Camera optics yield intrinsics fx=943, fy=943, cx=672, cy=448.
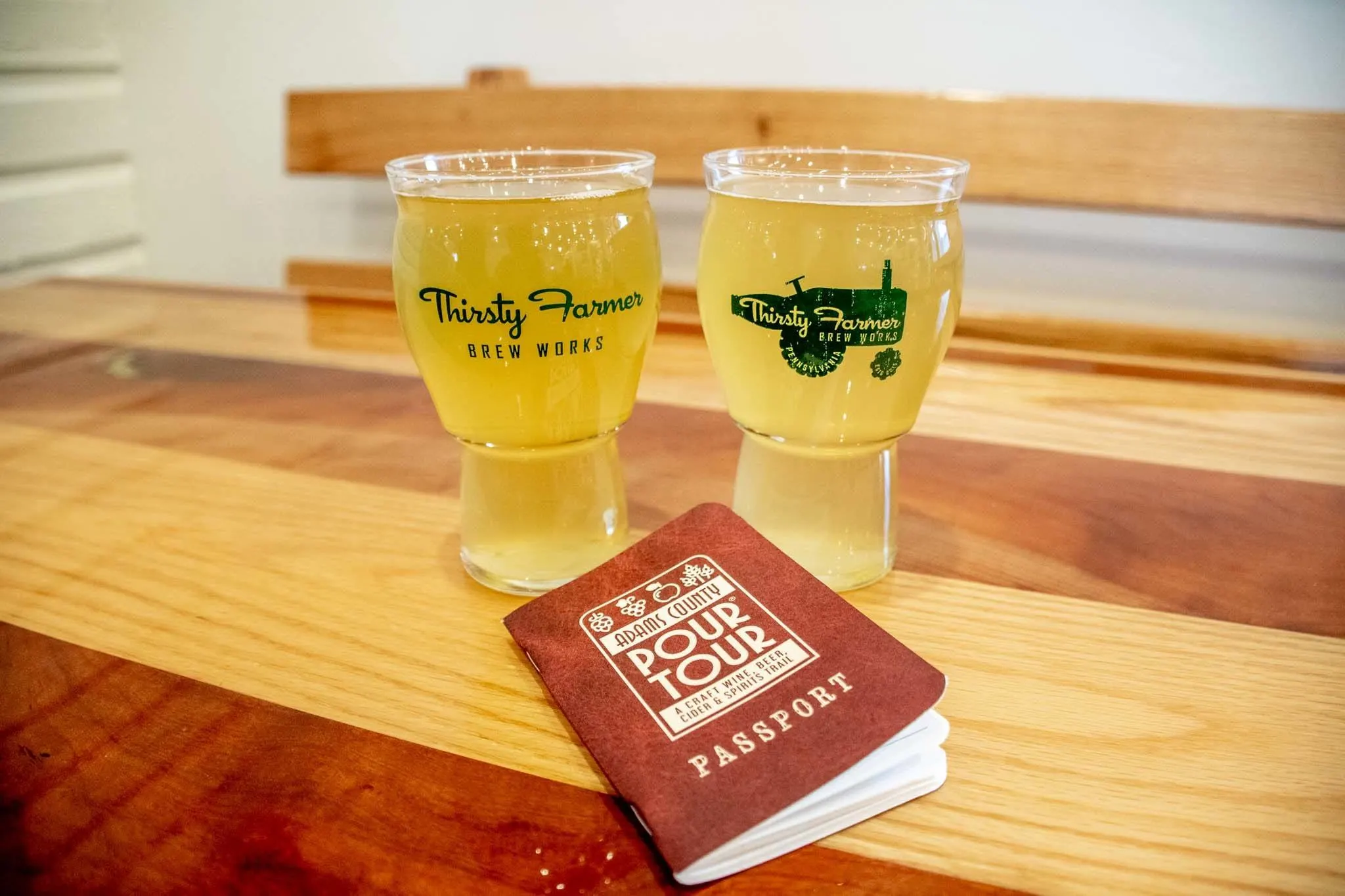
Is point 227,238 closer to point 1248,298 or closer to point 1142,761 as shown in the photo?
→ point 1248,298

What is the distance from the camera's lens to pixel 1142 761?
431 mm

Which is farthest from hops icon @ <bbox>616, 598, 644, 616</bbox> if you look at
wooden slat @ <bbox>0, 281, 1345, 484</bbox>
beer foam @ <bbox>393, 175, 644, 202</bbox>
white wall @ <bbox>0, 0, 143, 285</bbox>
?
white wall @ <bbox>0, 0, 143, 285</bbox>

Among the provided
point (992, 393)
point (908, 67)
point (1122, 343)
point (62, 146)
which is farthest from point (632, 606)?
point (62, 146)

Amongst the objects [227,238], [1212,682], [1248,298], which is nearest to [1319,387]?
[1212,682]

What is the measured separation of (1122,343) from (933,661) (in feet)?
2.50

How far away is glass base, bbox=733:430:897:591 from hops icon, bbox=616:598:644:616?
11 centimetres

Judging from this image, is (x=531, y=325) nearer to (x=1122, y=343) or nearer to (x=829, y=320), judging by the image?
(x=829, y=320)

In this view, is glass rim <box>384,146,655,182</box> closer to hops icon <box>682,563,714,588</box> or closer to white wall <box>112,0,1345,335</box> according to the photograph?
hops icon <box>682,563,714,588</box>

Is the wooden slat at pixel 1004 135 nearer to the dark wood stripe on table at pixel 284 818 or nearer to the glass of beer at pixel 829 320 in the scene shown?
the glass of beer at pixel 829 320

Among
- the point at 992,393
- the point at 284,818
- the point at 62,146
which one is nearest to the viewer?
the point at 284,818

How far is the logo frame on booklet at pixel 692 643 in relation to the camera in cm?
44

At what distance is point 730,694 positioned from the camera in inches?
17.2

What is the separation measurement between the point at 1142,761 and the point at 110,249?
237 cm

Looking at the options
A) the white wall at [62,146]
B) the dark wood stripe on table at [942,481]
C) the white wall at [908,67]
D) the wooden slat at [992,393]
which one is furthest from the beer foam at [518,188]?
the white wall at [62,146]
